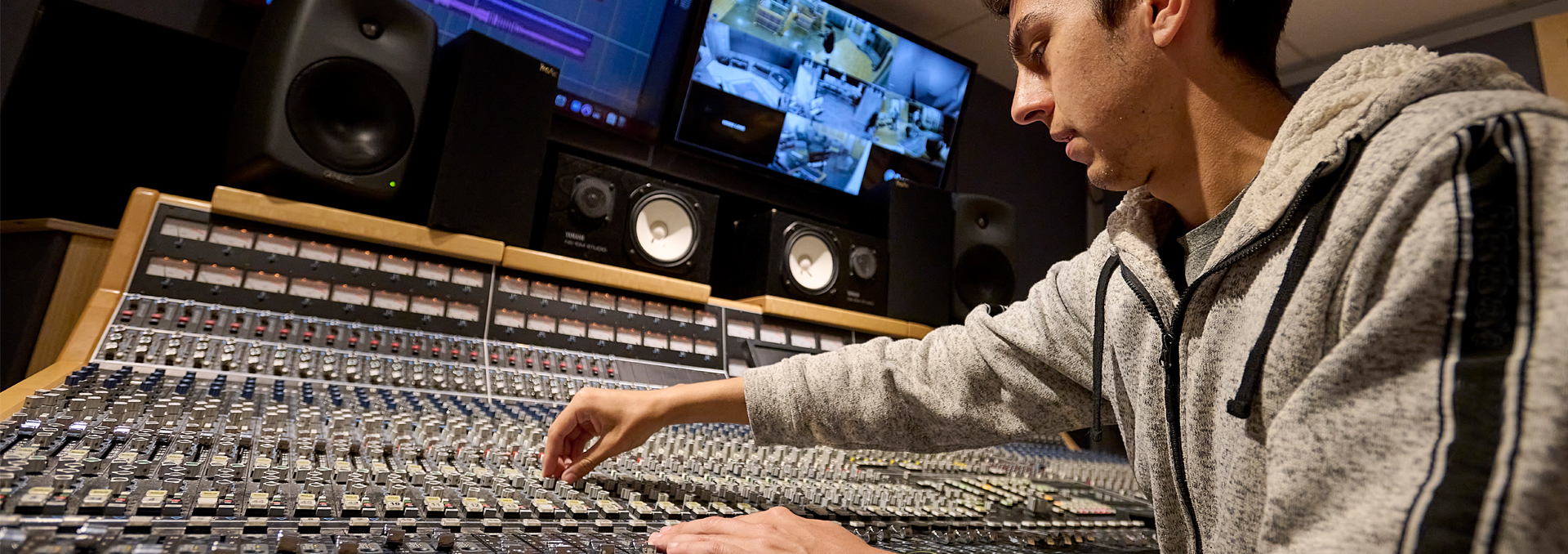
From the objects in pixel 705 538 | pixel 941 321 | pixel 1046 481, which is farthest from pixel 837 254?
pixel 705 538

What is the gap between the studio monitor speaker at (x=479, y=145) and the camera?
1500 mm

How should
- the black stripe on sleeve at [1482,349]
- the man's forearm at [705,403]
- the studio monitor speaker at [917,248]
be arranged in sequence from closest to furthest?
the black stripe on sleeve at [1482,349]
the man's forearm at [705,403]
the studio monitor speaker at [917,248]

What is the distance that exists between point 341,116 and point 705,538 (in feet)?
4.07

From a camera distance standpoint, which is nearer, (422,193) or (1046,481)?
(1046,481)

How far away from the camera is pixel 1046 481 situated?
1.34 m

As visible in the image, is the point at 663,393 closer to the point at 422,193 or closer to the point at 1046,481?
the point at 1046,481

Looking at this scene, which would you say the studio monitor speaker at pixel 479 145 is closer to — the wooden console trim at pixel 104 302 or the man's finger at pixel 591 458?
the wooden console trim at pixel 104 302

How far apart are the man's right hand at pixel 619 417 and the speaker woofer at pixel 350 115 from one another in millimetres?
820

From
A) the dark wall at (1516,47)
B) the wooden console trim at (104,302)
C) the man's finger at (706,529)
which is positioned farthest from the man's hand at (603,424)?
the dark wall at (1516,47)

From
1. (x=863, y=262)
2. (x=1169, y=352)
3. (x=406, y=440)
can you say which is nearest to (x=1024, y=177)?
(x=863, y=262)

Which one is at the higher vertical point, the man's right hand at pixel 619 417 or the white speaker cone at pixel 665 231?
the white speaker cone at pixel 665 231

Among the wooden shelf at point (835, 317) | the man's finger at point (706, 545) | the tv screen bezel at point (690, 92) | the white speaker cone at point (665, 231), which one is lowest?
the man's finger at point (706, 545)

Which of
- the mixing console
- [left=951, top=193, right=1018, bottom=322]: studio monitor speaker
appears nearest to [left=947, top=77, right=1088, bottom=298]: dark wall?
[left=951, top=193, right=1018, bottom=322]: studio monitor speaker

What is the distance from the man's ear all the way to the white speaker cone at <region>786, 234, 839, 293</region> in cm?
130
